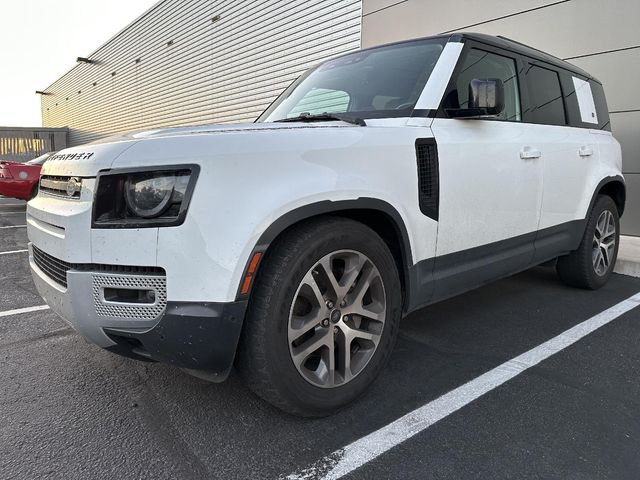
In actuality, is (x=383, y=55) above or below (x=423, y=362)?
above

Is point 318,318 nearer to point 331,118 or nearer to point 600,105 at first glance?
point 331,118

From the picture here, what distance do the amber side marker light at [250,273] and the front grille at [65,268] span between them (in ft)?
1.02

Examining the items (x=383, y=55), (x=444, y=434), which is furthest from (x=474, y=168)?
(x=444, y=434)

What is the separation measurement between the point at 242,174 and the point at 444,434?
1.44 meters

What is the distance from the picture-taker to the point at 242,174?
75.5 inches

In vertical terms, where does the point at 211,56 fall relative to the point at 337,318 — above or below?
above

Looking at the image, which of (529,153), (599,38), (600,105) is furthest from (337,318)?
(599,38)

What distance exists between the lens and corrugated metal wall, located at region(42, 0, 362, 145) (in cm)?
1194

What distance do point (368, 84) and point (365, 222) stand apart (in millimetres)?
1114

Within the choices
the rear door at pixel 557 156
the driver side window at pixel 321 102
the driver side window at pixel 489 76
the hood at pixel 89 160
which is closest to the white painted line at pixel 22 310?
the hood at pixel 89 160

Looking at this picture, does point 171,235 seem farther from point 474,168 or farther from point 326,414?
point 474,168

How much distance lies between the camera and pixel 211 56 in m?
16.2

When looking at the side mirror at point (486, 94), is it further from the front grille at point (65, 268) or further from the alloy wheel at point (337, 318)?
the front grille at point (65, 268)

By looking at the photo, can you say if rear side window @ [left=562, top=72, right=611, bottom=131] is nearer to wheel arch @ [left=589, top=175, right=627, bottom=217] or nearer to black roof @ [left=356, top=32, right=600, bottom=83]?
black roof @ [left=356, top=32, right=600, bottom=83]
